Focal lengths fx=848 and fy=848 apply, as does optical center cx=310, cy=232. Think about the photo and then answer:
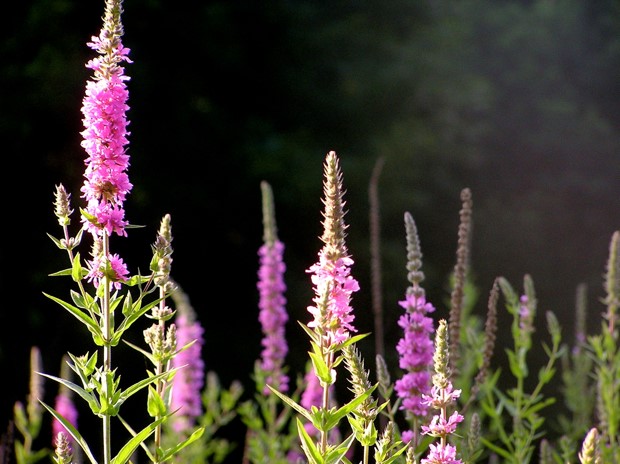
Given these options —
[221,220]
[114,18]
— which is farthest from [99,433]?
[114,18]

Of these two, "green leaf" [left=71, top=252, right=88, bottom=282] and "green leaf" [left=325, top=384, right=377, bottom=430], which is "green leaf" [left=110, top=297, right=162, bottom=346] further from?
"green leaf" [left=325, top=384, right=377, bottom=430]

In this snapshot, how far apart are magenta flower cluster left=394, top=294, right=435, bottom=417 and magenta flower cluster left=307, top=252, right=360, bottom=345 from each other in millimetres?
665

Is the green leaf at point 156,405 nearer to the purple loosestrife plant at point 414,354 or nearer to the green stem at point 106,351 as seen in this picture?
the green stem at point 106,351

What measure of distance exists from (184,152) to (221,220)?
1204 mm

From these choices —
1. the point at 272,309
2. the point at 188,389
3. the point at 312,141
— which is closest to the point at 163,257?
the point at 188,389

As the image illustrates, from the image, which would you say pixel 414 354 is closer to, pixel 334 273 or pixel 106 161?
pixel 334 273

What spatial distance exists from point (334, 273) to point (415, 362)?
0.77 meters

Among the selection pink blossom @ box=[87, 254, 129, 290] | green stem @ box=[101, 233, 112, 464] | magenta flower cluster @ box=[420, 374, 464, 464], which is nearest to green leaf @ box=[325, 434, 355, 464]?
magenta flower cluster @ box=[420, 374, 464, 464]

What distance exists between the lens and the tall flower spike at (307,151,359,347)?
6.54ft

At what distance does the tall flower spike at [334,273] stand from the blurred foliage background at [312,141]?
8.92 m

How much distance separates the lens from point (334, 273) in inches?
81.2

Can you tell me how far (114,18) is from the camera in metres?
2.32

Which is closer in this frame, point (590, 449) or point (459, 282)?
point (590, 449)

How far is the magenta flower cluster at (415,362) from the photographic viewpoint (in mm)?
2691
